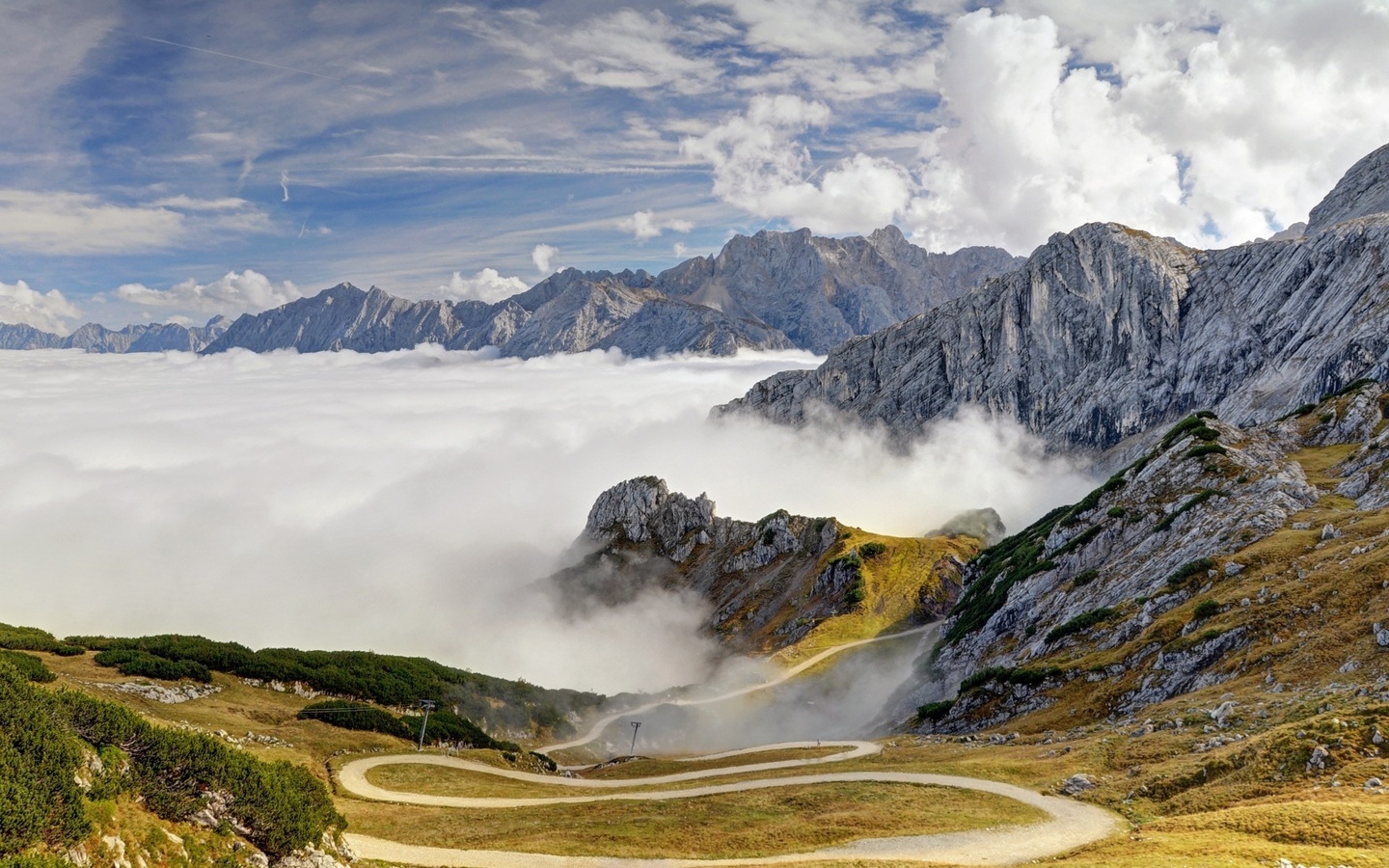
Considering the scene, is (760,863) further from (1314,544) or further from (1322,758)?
(1314,544)

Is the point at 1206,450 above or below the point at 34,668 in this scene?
above

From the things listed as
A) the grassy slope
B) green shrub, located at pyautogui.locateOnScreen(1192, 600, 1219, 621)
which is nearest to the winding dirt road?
green shrub, located at pyautogui.locateOnScreen(1192, 600, 1219, 621)

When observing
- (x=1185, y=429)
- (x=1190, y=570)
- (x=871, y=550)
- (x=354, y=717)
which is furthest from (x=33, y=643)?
(x=871, y=550)

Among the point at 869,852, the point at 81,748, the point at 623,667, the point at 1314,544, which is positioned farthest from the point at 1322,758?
the point at 623,667

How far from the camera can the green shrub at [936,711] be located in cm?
8312

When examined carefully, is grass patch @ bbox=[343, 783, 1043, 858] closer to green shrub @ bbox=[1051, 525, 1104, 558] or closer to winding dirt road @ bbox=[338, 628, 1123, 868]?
winding dirt road @ bbox=[338, 628, 1123, 868]

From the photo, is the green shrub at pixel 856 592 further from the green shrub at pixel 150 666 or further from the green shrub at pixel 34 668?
the green shrub at pixel 34 668

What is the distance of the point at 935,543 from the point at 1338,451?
334 feet

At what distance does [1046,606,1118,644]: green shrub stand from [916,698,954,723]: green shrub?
45.7 ft

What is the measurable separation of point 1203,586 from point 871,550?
366 ft

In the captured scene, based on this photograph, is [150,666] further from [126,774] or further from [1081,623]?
[1081,623]

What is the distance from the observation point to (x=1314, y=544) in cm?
6838

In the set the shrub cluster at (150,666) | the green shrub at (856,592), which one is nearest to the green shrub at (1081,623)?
the green shrub at (856,592)

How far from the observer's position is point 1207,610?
6531 cm
